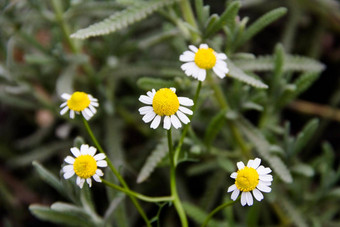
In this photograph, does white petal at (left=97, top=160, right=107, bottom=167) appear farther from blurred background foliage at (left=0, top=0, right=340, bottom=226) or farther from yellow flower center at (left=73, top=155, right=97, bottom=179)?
blurred background foliage at (left=0, top=0, right=340, bottom=226)

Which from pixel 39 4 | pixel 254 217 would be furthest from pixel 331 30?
pixel 39 4

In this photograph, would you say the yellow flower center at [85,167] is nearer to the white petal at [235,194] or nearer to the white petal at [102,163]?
the white petal at [102,163]

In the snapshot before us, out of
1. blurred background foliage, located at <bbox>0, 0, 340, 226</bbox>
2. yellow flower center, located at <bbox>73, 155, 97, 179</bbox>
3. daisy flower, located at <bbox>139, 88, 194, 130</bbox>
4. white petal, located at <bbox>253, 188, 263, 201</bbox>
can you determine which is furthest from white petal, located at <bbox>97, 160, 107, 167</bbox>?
white petal, located at <bbox>253, 188, 263, 201</bbox>

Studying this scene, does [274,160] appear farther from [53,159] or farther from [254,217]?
[53,159]

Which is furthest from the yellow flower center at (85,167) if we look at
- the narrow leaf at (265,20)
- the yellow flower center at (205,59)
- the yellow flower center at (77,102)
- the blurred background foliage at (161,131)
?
the narrow leaf at (265,20)

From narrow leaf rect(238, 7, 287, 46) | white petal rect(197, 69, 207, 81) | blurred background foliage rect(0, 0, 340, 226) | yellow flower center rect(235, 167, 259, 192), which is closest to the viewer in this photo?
yellow flower center rect(235, 167, 259, 192)

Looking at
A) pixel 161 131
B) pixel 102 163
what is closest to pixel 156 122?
pixel 102 163

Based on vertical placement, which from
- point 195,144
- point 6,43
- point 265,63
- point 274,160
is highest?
point 6,43
